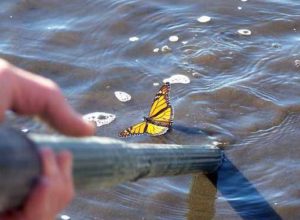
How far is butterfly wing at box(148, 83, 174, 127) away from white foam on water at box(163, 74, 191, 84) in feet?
2.02

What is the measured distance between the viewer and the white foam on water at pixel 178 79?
16.7 ft

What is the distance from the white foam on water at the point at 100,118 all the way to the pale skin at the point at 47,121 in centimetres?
259

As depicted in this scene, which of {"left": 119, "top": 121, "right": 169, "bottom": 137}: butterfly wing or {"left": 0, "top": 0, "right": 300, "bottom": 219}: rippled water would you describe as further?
{"left": 119, "top": 121, "right": 169, "bottom": 137}: butterfly wing

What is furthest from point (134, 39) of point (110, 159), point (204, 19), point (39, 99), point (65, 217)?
point (39, 99)

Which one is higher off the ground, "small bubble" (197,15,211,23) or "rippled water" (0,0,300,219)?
"small bubble" (197,15,211,23)

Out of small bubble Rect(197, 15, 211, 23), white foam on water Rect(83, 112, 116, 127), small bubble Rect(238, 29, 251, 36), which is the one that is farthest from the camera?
small bubble Rect(197, 15, 211, 23)

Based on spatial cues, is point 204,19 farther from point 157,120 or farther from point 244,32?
point 157,120

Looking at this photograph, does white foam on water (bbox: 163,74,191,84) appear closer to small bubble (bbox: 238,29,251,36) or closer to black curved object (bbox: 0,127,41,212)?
small bubble (bbox: 238,29,251,36)

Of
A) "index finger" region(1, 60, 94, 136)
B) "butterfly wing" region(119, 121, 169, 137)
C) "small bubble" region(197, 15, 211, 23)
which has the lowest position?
"butterfly wing" region(119, 121, 169, 137)

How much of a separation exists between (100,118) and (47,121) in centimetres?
271

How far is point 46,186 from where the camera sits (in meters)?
1.72

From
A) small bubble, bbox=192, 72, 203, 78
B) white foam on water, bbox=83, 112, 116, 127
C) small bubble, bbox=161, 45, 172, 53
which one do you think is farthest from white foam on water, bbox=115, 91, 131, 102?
small bubble, bbox=161, 45, 172, 53

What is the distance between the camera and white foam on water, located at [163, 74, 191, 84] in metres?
5.08

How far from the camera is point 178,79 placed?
5.11m
